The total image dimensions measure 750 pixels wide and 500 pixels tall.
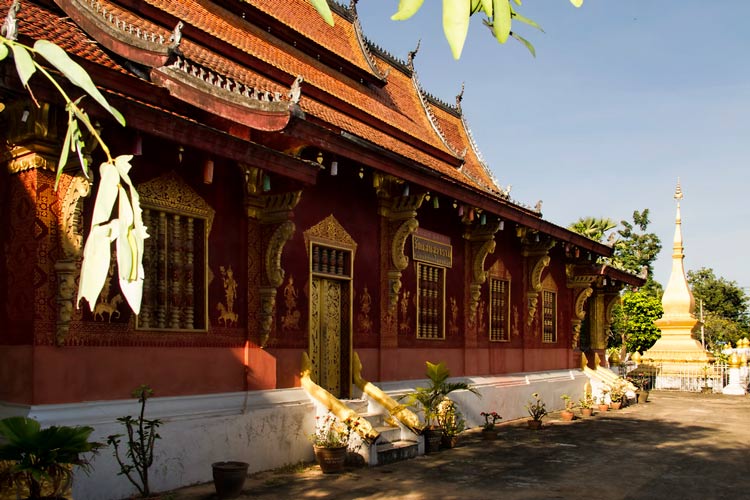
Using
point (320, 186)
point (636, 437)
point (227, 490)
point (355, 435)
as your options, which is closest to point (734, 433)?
point (636, 437)

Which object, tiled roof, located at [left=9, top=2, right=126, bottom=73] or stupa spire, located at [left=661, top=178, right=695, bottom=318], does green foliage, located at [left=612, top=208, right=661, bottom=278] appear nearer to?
stupa spire, located at [left=661, top=178, right=695, bottom=318]

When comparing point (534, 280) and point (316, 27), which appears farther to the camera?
point (534, 280)

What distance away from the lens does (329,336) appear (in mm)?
11094

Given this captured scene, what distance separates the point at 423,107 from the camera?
1862cm

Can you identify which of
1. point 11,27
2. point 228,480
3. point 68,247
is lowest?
point 228,480

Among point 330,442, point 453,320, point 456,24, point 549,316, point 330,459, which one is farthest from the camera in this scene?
point 549,316

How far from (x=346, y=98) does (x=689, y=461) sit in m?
8.36

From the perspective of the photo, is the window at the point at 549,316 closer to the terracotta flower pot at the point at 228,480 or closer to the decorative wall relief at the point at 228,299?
the decorative wall relief at the point at 228,299

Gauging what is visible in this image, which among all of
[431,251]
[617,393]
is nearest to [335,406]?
[431,251]

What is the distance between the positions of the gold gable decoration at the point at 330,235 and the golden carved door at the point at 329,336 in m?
0.54

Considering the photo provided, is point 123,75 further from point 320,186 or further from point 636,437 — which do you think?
point 636,437

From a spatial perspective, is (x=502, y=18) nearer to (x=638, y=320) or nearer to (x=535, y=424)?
(x=535, y=424)

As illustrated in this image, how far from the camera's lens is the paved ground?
27.0 feet

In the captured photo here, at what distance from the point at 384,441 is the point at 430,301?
3717 millimetres
